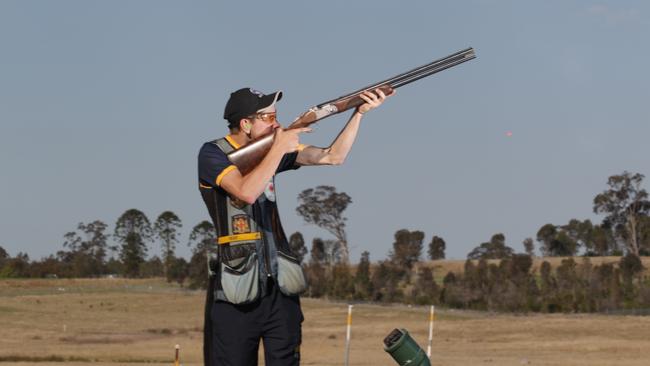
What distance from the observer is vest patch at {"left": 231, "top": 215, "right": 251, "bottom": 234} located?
652 centimetres

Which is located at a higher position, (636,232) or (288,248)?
(636,232)

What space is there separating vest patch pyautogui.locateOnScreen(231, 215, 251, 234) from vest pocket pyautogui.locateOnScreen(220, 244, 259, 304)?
0.34 ft

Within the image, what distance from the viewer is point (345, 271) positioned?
82.4m

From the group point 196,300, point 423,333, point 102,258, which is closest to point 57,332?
point 423,333

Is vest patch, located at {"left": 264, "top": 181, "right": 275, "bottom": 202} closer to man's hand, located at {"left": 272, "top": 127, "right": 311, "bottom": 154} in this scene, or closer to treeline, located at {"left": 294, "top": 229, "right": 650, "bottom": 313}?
man's hand, located at {"left": 272, "top": 127, "right": 311, "bottom": 154}

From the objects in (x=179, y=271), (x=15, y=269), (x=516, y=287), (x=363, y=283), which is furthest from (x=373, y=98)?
(x=15, y=269)

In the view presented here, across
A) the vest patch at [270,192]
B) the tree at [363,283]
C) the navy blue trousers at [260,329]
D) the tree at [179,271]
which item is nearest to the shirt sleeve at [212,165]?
the vest patch at [270,192]

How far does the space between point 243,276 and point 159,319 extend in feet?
207

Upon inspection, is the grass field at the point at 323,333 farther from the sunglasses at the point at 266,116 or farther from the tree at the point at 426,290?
the sunglasses at the point at 266,116

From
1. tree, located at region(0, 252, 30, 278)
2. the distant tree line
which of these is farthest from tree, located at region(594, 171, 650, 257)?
tree, located at region(0, 252, 30, 278)

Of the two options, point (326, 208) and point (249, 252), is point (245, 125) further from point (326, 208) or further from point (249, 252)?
point (326, 208)

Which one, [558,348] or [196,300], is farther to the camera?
[196,300]

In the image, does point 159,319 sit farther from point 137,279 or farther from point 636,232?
point 636,232

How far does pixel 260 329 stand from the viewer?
659 cm
